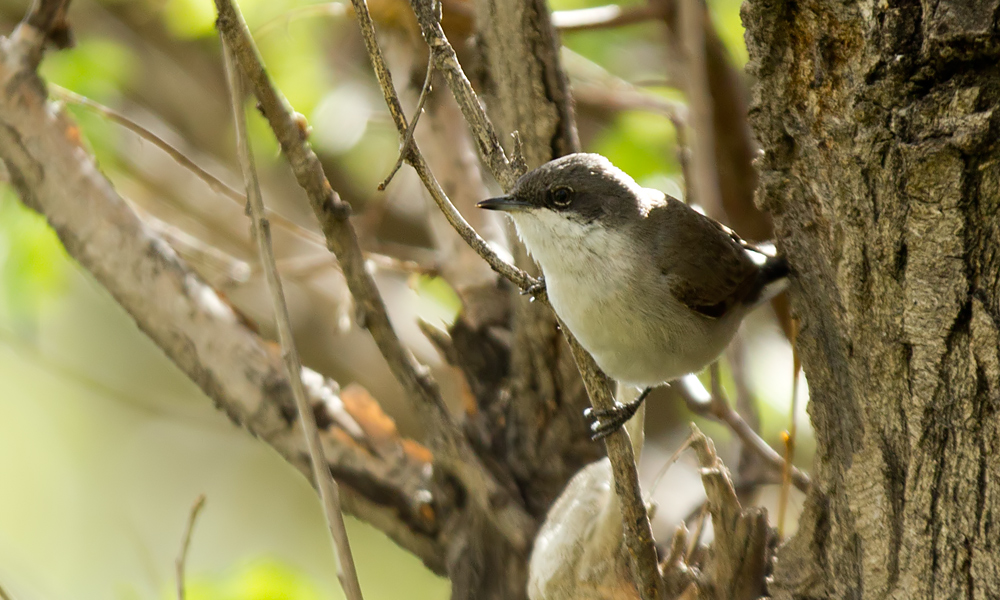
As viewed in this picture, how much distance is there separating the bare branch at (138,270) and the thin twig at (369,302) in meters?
0.34

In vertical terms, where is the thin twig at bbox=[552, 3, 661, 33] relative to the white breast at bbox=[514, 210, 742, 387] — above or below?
above

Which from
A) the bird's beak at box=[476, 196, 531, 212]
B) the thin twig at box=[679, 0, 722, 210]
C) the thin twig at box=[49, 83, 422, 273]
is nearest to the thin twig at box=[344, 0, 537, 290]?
the bird's beak at box=[476, 196, 531, 212]

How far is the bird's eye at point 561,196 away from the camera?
10.1ft

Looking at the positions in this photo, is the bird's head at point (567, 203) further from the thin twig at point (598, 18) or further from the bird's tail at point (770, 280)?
the thin twig at point (598, 18)

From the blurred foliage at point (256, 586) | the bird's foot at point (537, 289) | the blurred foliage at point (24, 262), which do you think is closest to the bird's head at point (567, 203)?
the bird's foot at point (537, 289)

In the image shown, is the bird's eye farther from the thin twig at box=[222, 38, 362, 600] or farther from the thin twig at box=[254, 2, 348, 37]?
the thin twig at box=[254, 2, 348, 37]

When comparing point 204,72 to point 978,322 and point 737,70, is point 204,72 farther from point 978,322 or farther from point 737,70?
point 978,322

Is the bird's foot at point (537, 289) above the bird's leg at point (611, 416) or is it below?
above

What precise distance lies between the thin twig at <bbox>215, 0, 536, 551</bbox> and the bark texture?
126cm

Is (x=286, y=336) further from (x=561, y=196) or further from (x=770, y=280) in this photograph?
(x=770, y=280)

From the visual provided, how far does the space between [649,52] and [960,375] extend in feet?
17.1

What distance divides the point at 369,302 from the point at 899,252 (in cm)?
175

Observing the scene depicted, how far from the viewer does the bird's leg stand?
243 centimetres

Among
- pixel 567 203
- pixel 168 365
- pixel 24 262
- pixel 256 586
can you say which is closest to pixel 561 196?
pixel 567 203
